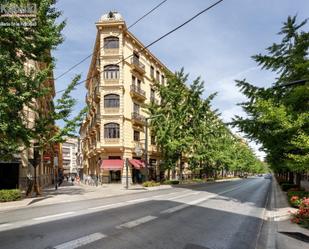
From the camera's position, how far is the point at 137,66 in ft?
129

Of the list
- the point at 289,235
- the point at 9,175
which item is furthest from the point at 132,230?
the point at 9,175

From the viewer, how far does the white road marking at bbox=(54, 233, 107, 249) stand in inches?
275

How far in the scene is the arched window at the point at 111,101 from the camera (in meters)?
36.7

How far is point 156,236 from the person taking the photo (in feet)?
27.6

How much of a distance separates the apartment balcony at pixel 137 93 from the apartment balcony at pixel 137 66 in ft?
7.84

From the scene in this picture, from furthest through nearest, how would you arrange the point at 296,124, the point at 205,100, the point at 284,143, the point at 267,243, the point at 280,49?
the point at 205,100 → the point at 280,49 → the point at 284,143 → the point at 296,124 → the point at 267,243

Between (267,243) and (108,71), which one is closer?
(267,243)

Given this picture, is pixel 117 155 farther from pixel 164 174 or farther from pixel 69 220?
pixel 69 220

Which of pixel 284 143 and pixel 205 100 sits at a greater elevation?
pixel 205 100

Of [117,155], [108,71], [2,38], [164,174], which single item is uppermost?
[108,71]

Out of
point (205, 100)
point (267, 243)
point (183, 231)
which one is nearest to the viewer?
point (267, 243)

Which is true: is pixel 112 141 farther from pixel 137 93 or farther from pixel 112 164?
pixel 137 93

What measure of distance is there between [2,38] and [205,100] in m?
33.4

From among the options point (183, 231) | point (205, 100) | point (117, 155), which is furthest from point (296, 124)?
point (205, 100)
